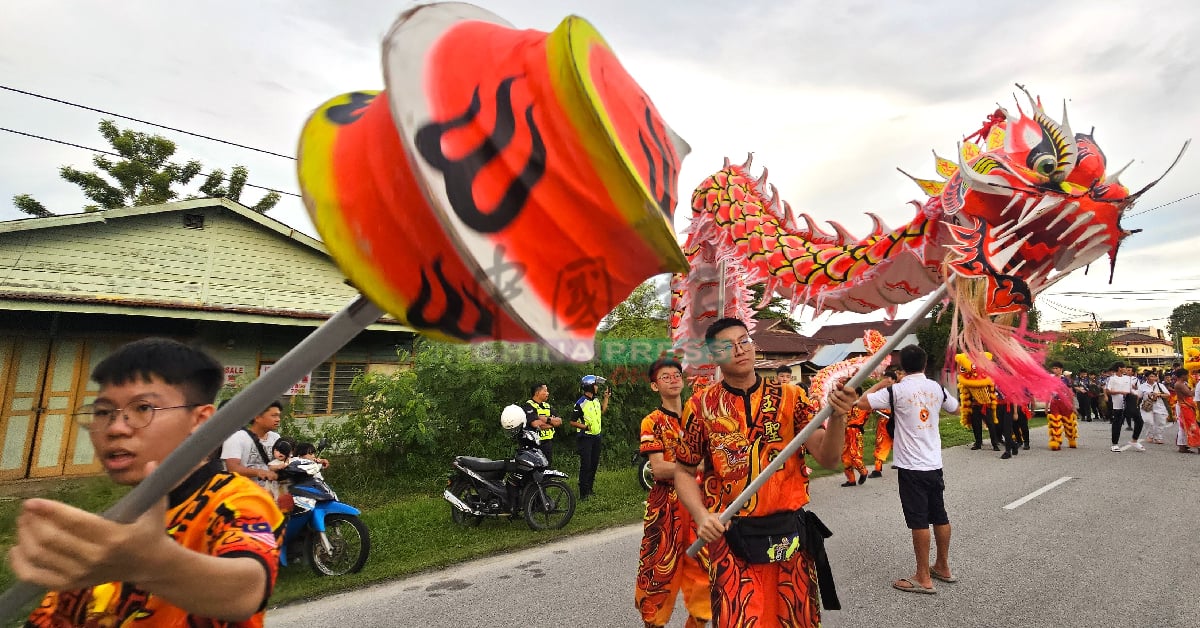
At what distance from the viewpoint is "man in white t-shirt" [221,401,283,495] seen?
386cm

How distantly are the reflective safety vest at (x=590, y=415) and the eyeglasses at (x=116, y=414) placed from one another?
578 cm

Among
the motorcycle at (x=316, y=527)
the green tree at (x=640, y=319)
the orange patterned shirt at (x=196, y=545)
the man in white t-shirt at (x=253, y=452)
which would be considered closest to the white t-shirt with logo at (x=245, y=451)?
the man in white t-shirt at (x=253, y=452)

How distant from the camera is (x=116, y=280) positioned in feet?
27.1

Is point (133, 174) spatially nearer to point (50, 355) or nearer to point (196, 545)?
point (50, 355)

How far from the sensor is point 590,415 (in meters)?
6.71

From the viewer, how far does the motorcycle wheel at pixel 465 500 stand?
18.6ft

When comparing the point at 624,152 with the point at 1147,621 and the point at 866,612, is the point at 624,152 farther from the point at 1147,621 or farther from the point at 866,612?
the point at 1147,621

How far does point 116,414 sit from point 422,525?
5127mm

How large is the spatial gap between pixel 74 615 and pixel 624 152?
1.39 metres

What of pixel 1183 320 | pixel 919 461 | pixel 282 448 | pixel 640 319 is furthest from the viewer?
pixel 1183 320

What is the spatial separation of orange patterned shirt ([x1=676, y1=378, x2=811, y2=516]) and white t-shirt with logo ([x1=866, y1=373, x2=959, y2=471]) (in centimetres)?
211

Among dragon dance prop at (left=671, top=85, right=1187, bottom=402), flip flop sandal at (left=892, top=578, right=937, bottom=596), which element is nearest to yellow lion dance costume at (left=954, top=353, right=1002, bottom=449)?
flip flop sandal at (left=892, top=578, right=937, bottom=596)

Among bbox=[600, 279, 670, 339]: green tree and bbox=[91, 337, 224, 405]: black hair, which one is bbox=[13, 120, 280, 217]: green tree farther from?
bbox=[91, 337, 224, 405]: black hair

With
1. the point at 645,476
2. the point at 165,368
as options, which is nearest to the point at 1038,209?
the point at 165,368
